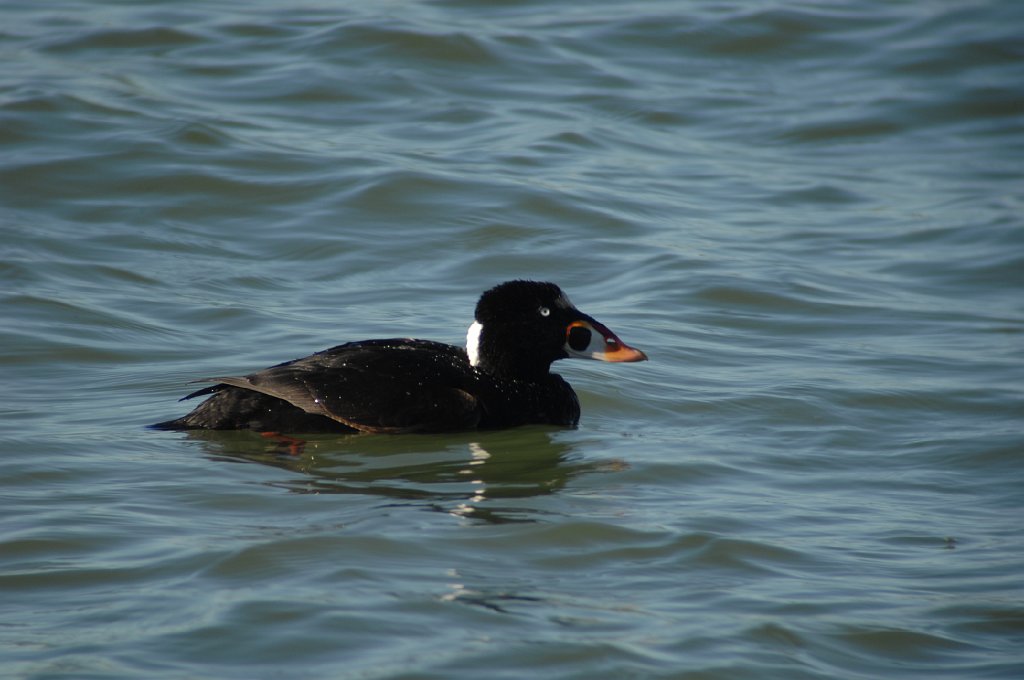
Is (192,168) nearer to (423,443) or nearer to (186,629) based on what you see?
(423,443)

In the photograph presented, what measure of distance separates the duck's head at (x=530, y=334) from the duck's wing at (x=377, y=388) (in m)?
0.28

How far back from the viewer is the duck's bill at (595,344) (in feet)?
25.3

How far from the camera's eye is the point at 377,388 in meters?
7.19

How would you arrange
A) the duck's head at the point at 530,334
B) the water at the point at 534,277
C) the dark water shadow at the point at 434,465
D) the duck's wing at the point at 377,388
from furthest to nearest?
the duck's head at the point at 530,334 → the duck's wing at the point at 377,388 → the dark water shadow at the point at 434,465 → the water at the point at 534,277

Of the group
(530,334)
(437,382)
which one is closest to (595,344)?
(530,334)

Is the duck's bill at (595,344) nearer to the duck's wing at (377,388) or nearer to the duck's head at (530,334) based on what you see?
the duck's head at (530,334)

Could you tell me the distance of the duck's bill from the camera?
25.3 feet

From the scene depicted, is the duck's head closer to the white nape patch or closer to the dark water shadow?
the white nape patch

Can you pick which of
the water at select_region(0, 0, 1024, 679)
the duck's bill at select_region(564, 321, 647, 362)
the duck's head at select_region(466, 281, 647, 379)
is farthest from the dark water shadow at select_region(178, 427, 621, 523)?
the duck's bill at select_region(564, 321, 647, 362)

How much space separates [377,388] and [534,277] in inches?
143

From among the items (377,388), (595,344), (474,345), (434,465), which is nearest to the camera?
(434,465)

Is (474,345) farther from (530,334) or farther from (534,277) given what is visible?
(534,277)

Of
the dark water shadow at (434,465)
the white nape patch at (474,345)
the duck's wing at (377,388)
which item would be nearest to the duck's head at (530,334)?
the white nape patch at (474,345)

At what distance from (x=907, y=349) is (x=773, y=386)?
1470 millimetres
